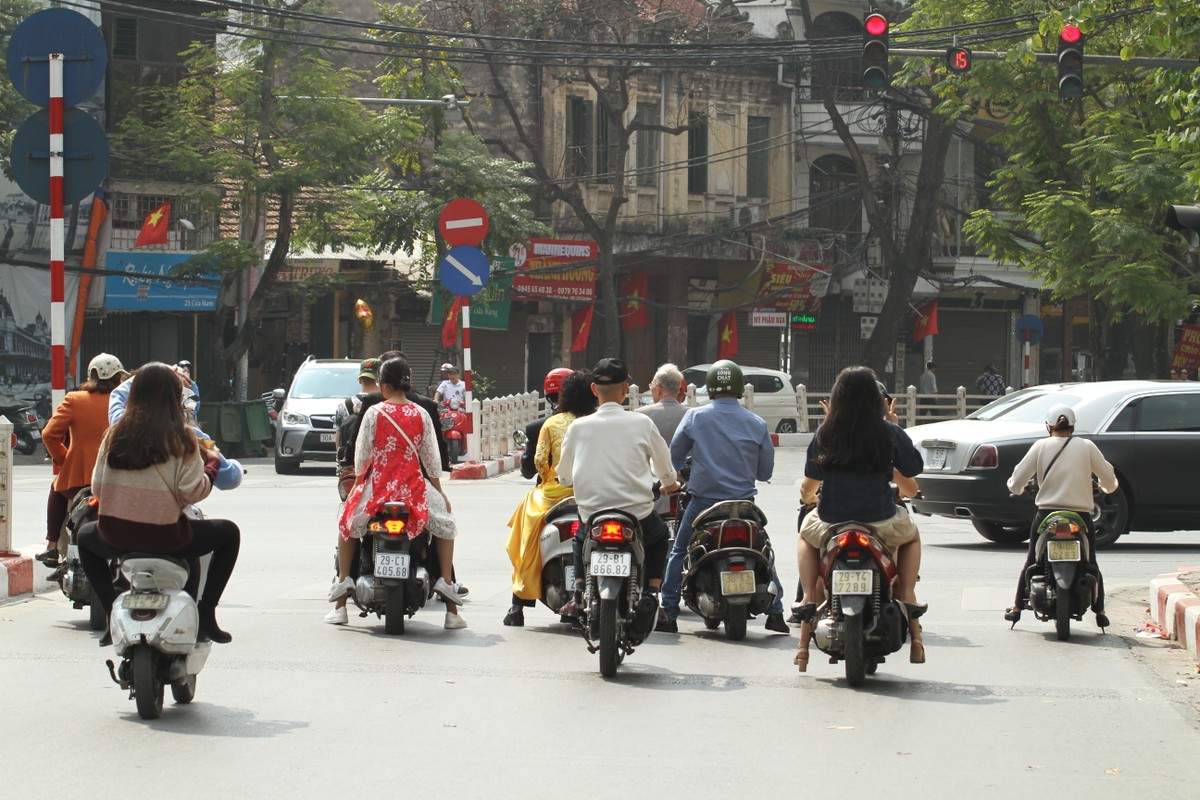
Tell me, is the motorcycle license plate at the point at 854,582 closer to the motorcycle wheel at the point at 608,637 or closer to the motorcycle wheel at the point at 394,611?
the motorcycle wheel at the point at 608,637

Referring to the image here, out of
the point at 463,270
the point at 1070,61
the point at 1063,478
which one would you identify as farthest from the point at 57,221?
the point at 1070,61

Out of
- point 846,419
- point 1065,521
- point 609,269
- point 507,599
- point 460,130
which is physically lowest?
point 507,599

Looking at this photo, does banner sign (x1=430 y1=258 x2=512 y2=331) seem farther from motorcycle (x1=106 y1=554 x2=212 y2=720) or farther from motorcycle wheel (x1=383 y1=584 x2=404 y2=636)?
motorcycle (x1=106 y1=554 x2=212 y2=720)

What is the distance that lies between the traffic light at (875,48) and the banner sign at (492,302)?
64.1ft

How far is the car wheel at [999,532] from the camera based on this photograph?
51.8ft

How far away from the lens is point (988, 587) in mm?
12312

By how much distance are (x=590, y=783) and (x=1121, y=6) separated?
883 inches

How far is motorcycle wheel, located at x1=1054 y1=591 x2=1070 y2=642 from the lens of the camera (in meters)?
9.78

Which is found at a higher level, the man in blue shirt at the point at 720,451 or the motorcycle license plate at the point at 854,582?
the man in blue shirt at the point at 720,451

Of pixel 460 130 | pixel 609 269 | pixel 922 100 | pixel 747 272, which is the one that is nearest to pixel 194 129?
pixel 460 130

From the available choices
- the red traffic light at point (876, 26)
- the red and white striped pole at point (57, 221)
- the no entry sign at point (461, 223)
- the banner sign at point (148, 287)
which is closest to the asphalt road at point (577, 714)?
the red and white striped pole at point (57, 221)

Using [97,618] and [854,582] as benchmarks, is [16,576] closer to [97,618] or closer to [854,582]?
[97,618]

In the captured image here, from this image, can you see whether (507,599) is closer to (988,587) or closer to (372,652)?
(372,652)

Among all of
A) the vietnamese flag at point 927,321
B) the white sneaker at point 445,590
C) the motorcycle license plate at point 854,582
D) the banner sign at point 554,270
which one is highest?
the banner sign at point 554,270
